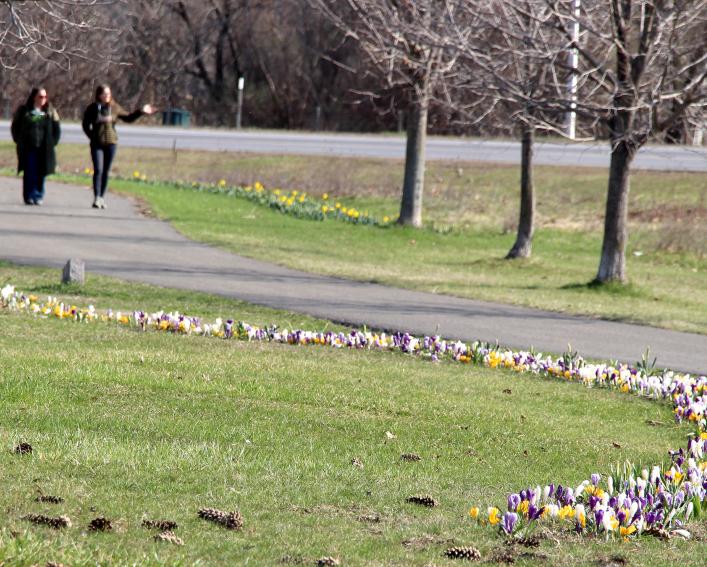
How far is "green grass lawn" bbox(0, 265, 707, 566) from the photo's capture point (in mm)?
5133

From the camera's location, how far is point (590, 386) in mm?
10141

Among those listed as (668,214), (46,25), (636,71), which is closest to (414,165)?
(668,214)

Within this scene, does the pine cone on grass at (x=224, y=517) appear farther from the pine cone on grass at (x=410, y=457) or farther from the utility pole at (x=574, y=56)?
the utility pole at (x=574, y=56)

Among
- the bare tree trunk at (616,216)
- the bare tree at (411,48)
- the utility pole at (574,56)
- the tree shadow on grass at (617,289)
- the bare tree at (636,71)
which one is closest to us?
the bare tree at (636,71)

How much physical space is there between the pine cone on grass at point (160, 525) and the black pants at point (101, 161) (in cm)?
1545

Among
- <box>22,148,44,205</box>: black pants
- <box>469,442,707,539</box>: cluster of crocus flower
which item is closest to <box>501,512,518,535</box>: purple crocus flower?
<box>469,442,707,539</box>: cluster of crocus flower

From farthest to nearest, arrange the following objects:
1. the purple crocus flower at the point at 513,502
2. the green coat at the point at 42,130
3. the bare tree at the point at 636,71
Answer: the green coat at the point at 42,130 < the bare tree at the point at 636,71 < the purple crocus flower at the point at 513,502

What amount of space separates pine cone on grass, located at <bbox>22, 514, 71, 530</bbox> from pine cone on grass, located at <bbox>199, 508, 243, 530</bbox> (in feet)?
1.94

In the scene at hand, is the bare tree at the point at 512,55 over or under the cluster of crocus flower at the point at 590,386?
over

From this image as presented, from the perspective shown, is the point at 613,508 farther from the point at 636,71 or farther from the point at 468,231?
the point at 468,231

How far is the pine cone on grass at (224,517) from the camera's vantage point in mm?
5242

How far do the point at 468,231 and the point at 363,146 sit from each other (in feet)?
49.7

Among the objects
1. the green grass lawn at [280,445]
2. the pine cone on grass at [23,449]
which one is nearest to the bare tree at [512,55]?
the green grass lawn at [280,445]

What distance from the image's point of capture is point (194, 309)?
13.6m
